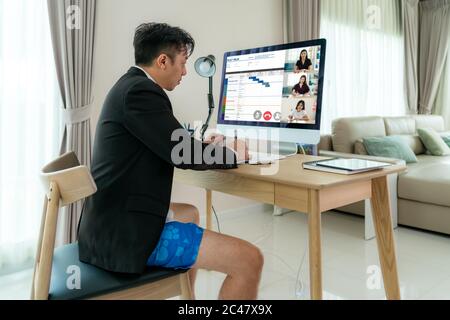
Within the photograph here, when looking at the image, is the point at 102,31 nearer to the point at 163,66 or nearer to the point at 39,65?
the point at 39,65

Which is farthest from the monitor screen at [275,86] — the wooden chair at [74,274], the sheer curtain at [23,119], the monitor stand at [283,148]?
the sheer curtain at [23,119]

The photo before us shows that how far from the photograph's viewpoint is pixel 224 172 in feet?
4.47

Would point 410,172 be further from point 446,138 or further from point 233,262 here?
point 233,262

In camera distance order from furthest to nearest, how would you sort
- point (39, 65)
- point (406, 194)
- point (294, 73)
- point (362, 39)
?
point (362, 39)
point (406, 194)
point (39, 65)
point (294, 73)

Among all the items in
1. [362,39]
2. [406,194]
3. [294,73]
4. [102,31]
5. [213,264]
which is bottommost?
[406,194]

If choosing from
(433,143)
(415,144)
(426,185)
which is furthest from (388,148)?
(433,143)

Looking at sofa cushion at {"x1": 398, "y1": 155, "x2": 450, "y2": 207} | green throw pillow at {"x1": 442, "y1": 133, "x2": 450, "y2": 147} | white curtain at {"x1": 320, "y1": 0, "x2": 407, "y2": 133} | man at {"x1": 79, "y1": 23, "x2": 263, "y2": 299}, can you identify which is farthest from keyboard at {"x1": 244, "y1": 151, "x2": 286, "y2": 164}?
green throw pillow at {"x1": 442, "y1": 133, "x2": 450, "y2": 147}

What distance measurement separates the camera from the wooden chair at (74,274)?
3.03ft

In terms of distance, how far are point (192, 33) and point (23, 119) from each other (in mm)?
1401

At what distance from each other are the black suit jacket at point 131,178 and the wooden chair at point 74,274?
4 cm

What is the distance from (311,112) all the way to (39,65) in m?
1.68

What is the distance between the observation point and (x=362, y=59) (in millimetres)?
4305
